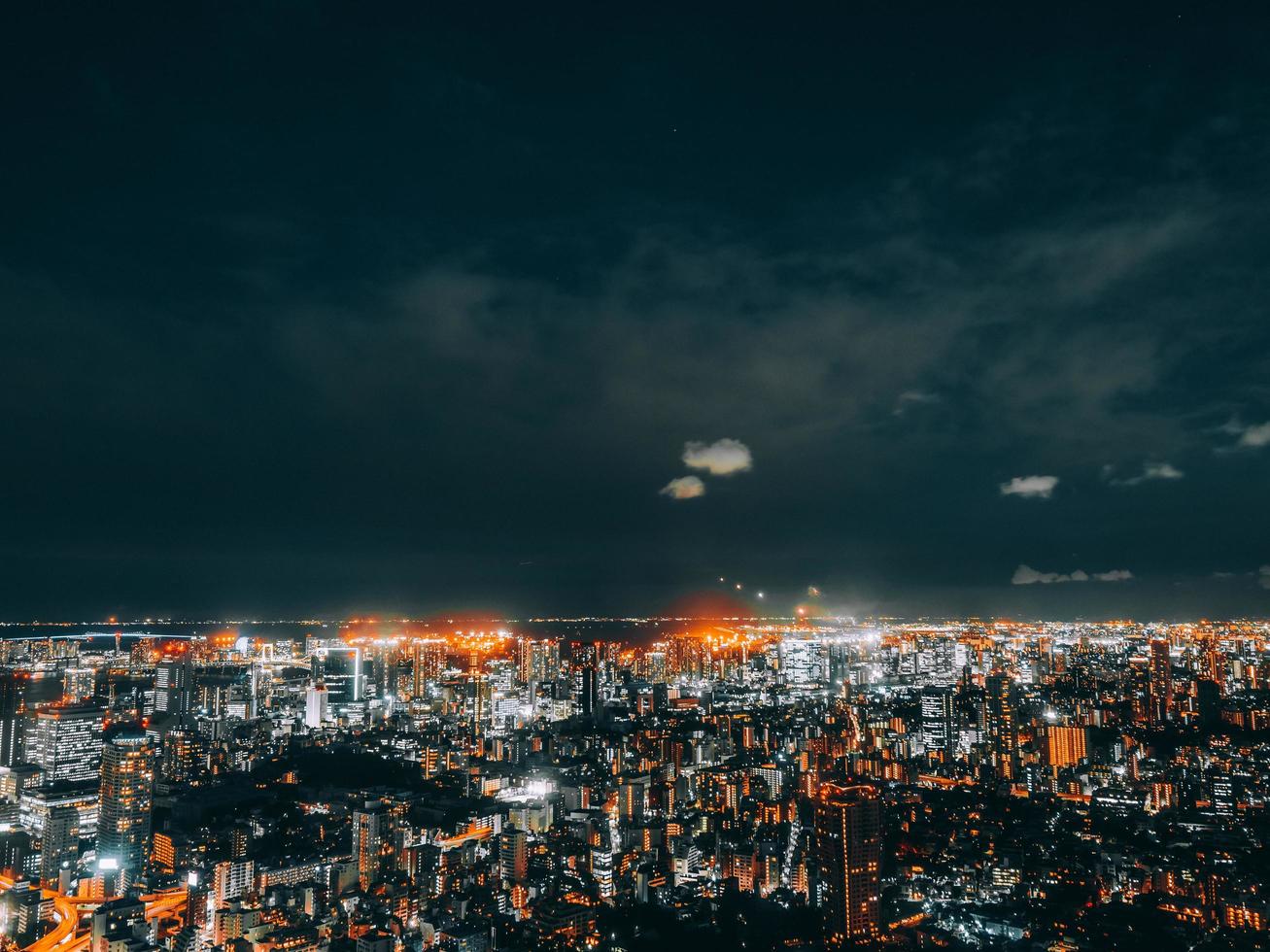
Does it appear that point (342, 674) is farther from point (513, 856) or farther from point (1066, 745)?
point (1066, 745)

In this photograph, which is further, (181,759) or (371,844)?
(181,759)

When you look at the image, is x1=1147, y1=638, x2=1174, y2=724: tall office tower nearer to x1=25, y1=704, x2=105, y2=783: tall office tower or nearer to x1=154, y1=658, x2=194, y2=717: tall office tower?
x1=25, y1=704, x2=105, y2=783: tall office tower

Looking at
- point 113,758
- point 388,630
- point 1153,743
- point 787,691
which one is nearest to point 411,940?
point 113,758

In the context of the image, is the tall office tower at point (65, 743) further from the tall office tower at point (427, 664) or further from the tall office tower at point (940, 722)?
the tall office tower at point (940, 722)

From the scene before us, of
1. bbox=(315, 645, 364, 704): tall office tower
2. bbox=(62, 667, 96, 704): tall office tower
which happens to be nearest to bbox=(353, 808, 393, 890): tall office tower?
bbox=(62, 667, 96, 704): tall office tower

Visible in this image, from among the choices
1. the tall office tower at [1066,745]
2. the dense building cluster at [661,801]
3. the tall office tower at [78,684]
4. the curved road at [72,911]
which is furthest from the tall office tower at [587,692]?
the curved road at [72,911]

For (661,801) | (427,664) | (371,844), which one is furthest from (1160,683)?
(427,664)
